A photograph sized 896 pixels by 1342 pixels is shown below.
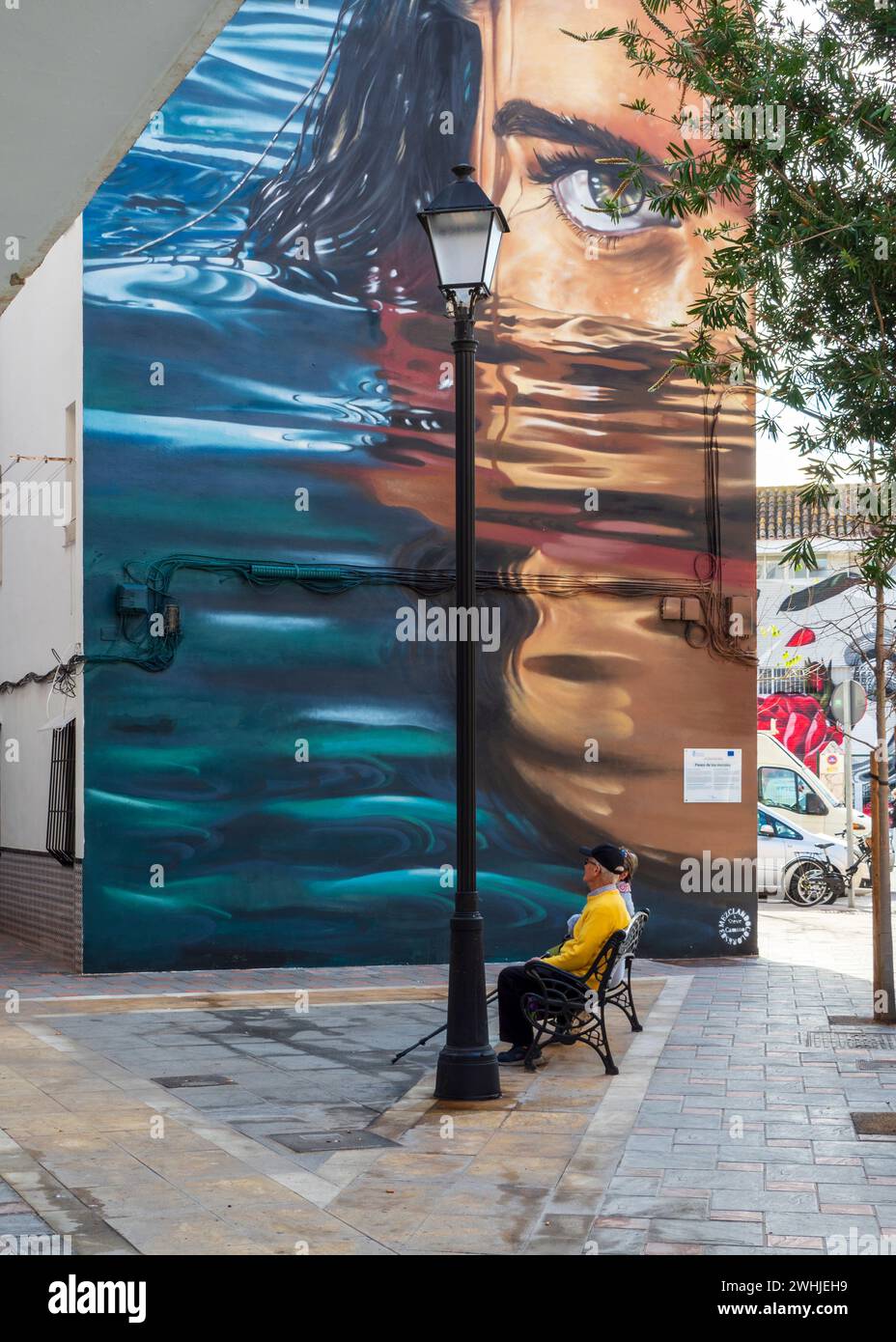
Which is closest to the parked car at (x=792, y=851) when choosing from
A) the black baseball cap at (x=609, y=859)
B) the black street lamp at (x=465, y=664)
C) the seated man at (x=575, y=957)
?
the black baseball cap at (x=609, y=859)

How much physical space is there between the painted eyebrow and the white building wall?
4291 millimetres

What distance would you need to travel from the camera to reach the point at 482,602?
47.9ft

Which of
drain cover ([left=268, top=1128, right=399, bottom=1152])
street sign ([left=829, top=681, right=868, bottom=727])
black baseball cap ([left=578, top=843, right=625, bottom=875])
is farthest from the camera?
street sign ([left=829, top=681, right=868, bottom=727])

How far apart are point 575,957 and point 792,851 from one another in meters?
13.3

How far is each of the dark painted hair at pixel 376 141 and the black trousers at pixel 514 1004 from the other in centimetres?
771

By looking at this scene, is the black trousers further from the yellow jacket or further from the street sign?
the street sign

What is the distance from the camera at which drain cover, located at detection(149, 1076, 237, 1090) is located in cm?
860

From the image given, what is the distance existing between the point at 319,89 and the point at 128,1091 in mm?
9796

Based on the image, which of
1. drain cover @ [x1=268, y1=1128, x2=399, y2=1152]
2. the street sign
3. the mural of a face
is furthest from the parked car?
drain cover @ [x1=268, y1=1128, x2=399, y2=1152]

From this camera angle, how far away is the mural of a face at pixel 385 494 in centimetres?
1368

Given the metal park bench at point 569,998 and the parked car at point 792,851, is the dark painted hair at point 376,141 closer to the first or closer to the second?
the metal park bench at point 569,998

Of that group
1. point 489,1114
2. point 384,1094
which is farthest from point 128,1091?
point 489,1114
